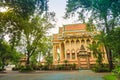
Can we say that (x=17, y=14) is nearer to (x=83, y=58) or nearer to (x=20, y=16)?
(x=20, y=16)

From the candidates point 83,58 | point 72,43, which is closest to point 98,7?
point 83,58

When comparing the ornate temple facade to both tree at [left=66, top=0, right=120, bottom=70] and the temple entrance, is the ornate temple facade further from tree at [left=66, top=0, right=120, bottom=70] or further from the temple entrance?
tree at [left=66, top=0, right=120, bottom=70]

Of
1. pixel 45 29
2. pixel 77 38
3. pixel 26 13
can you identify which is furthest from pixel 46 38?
pixel 26 13

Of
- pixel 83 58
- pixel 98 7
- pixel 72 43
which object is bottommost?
pixel 83 58

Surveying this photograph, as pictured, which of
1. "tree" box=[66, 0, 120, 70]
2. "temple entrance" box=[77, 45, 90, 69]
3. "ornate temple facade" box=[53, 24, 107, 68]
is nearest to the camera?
"tree" box=[66, 0, 120, 70]

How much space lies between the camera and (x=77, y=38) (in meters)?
62.0

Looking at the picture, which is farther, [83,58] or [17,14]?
[83,58]

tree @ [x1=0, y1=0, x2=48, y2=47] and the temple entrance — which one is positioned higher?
tree @ [x1=0, y1=0, x2=48, y2=47]

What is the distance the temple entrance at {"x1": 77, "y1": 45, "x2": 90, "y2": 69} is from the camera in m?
53.3

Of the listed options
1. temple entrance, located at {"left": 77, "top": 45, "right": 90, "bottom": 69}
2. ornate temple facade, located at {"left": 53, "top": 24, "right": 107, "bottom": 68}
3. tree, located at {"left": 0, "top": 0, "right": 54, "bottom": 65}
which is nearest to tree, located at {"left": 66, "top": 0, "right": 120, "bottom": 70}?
tree, located at {"left": 0, "top": 0, "right": 54, "bottom": 65}

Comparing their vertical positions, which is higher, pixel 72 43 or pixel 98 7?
pixel 72 43

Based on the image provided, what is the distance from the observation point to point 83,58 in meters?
56.0

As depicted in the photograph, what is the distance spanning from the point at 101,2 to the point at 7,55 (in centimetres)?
3870

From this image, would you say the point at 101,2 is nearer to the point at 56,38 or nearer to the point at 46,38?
the point at 46,38
